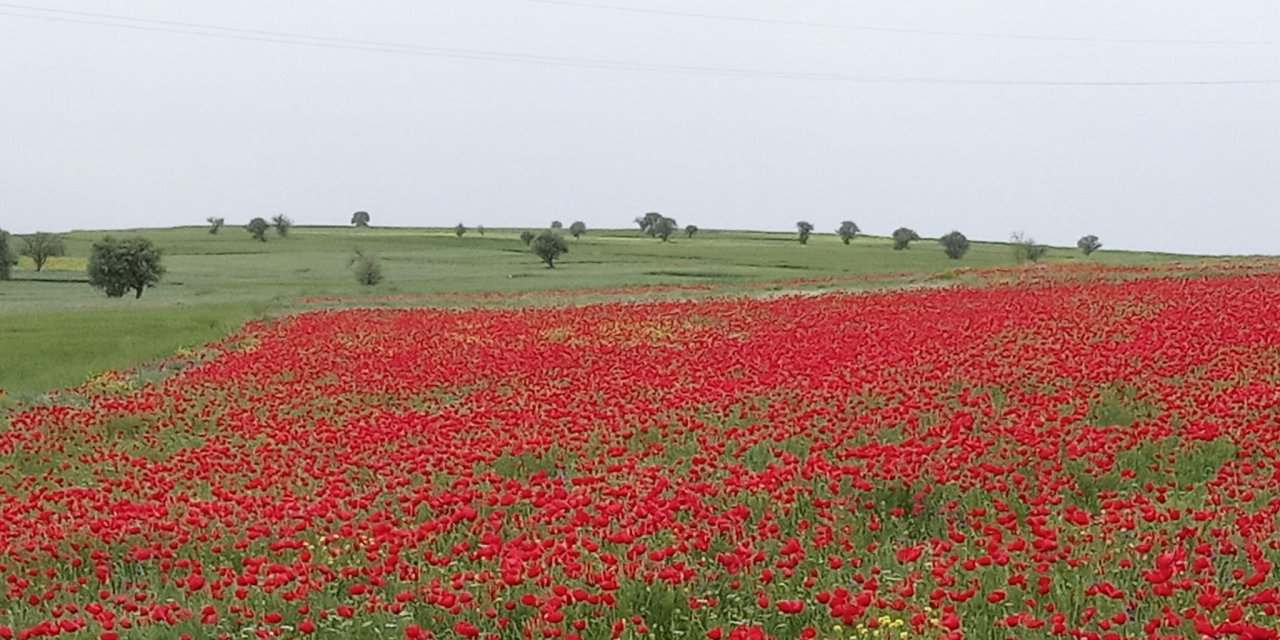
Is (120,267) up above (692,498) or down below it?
below

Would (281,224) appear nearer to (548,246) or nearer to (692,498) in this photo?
(548,246)

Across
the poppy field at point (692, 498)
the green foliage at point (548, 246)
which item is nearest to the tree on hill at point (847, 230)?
the green foliage at point (548, 246)

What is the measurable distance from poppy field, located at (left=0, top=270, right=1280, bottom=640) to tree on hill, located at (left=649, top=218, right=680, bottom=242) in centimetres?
11378

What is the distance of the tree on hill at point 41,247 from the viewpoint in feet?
271

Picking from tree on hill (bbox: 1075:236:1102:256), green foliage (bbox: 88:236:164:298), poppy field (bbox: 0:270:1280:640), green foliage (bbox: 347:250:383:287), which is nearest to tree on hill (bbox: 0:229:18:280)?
green foliage (bbox: 88:236:164:298)

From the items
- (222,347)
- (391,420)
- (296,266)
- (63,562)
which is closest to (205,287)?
(296,266)

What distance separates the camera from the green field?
27.6m

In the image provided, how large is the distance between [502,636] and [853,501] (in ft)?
9.77

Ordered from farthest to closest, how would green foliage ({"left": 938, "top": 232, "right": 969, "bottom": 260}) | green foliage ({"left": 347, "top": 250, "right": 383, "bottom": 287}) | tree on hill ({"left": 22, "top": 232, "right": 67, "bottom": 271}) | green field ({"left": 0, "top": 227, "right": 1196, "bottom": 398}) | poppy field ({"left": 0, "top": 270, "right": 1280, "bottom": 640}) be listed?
1. green foliage ({"left": 938, "top": 232, "right": 969, "bottom": 260})
2. tree on hill ({"left": 22, "top": 232, "right": 67, "bottom": 271})
3. green foliage ({"left": 347, "top": 250, "right": 383, "bottom": 287})
4. green field ({"left": 0, "top": 227, "right": 1196, "bottom": 398})
5. poppy field ({"left": 0, "top": 270, "right": 1280, "bottom": 640})

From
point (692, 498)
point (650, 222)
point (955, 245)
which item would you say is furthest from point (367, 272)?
point (650, 222)

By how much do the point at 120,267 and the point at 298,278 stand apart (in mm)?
12879

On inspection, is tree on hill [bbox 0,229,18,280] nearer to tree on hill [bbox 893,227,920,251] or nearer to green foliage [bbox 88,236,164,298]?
green foliage [bbox 88,236,164,298]

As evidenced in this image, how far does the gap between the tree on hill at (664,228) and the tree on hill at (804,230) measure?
15167 mm

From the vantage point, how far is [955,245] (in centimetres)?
10531
